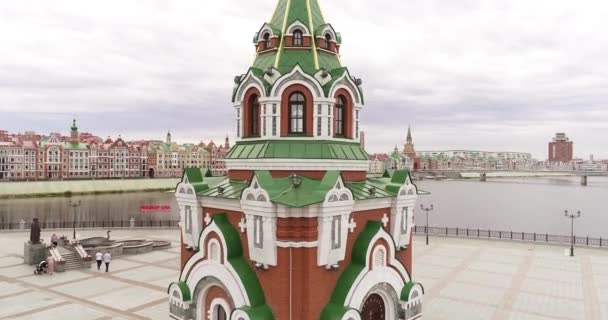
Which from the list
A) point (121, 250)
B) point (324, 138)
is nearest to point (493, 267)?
point (324, 138)

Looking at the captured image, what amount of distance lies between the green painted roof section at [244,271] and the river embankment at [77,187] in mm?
83868

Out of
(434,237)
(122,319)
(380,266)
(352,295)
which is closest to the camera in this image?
(352,295)

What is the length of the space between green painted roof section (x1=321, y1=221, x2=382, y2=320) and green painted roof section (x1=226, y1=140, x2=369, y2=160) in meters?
2.34

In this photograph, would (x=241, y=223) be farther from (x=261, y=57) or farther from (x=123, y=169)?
(x=123, y=169)

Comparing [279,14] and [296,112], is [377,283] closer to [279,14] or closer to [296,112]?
[296,112]

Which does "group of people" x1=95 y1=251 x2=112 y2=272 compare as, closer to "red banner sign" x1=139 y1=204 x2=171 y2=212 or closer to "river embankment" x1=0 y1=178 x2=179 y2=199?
"red banner sign" x1=139 y1=204 x2=171 y2=212

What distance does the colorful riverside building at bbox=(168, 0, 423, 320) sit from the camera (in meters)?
11.0

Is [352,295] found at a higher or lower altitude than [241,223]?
lower

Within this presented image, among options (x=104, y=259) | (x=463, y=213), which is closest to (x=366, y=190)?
(x=104, y=259)

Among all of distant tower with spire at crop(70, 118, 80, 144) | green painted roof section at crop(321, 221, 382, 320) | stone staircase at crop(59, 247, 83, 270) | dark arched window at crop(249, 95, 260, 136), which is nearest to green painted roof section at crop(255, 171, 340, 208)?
green painted roof section at crop(321, 221, 382, 320)

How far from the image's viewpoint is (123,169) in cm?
12344

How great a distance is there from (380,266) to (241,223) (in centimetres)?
426

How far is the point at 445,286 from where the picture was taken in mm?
22688

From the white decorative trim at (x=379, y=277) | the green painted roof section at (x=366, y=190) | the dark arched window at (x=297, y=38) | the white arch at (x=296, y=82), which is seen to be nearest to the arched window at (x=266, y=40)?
the dark arched window at (x=297, y=38)
